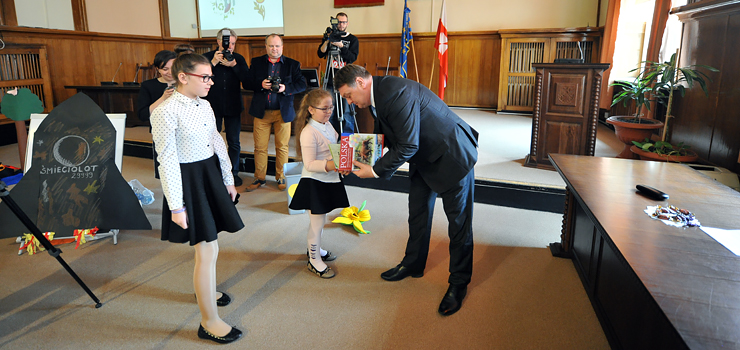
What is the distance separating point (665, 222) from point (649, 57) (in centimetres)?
415

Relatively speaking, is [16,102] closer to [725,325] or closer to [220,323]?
[220,323]

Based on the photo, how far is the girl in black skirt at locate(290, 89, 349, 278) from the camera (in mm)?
2334

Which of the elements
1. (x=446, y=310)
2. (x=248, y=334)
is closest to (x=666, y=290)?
(x=446, y=310)

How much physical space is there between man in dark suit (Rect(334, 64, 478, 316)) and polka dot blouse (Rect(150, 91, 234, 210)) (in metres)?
0.59

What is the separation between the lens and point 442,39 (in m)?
7.27

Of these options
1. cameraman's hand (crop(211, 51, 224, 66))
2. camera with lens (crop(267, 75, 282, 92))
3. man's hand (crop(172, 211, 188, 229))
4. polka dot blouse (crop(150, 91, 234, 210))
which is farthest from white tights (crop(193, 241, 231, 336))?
cameraman's hand (crop(211, 51, 224, 66))

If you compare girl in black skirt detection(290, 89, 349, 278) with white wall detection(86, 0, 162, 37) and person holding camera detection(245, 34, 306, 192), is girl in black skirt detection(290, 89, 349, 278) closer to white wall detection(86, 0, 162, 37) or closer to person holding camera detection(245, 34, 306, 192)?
person holding camera detection(245, 34, 306, 192)

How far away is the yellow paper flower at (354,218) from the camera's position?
317 centimetres

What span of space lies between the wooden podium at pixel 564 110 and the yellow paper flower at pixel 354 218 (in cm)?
184

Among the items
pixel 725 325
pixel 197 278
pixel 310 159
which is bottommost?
pixel 197 278

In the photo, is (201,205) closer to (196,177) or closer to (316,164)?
(196,177)

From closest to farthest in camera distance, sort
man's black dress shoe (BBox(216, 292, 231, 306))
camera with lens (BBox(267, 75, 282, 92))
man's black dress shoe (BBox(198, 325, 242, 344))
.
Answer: man's black dress shoe (BBox(198, 325, 242, 344)) < man's black dress shoe (BBox(216, 292, 231, 306)) < camera with lens (BBox(267, 75, 282, 92))

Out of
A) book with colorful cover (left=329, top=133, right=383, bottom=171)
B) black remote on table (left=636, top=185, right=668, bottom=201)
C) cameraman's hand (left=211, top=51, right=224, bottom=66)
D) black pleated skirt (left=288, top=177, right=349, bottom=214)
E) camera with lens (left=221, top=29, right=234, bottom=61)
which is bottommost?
black pleated skirt (left=288, top=177, right=349, bottom=214)

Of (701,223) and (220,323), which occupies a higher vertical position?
(701,223)
